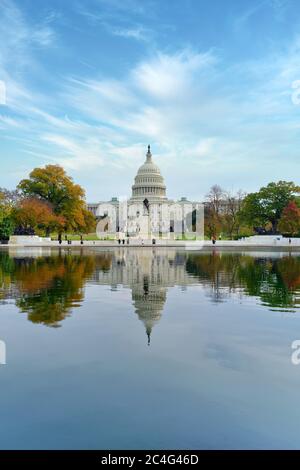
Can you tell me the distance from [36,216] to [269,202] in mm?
35928

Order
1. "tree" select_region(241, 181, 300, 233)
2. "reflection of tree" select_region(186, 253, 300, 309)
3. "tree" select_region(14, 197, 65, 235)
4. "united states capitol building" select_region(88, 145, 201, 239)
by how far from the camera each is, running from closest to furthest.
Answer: "reflection of tree" select_region(186, 253, 300, 309), "tree" select_region(14, 197, 65, 235), "tree" select_region(241, 181, 300, 233), "united states capitol building" select_region(88, 145, 201, 239)

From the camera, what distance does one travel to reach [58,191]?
228ft

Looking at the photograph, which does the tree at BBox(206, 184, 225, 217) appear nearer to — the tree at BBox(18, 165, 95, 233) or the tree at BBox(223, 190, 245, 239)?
the tree at BBox(223, 190, 245, 239)

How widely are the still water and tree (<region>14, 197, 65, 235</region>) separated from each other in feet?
162

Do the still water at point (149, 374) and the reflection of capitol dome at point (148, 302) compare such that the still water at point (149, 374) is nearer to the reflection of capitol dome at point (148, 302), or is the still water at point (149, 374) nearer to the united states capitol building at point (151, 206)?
the reflection of capitol dome at point (148, 302)

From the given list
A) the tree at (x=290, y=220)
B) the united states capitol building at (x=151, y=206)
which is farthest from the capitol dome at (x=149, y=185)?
the tree at (x=290, y=220)

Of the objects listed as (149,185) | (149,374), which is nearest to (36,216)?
(149,374)

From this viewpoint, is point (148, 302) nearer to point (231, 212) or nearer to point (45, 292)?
point (45, 292)

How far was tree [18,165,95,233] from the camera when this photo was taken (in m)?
68.1

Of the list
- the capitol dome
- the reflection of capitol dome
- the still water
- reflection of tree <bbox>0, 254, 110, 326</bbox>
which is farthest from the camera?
the capitol dome

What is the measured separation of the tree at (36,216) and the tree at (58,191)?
1869 mm

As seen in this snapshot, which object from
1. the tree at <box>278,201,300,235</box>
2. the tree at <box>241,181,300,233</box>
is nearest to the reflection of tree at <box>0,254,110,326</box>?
the tree at <box>278,201,300,235</box>
